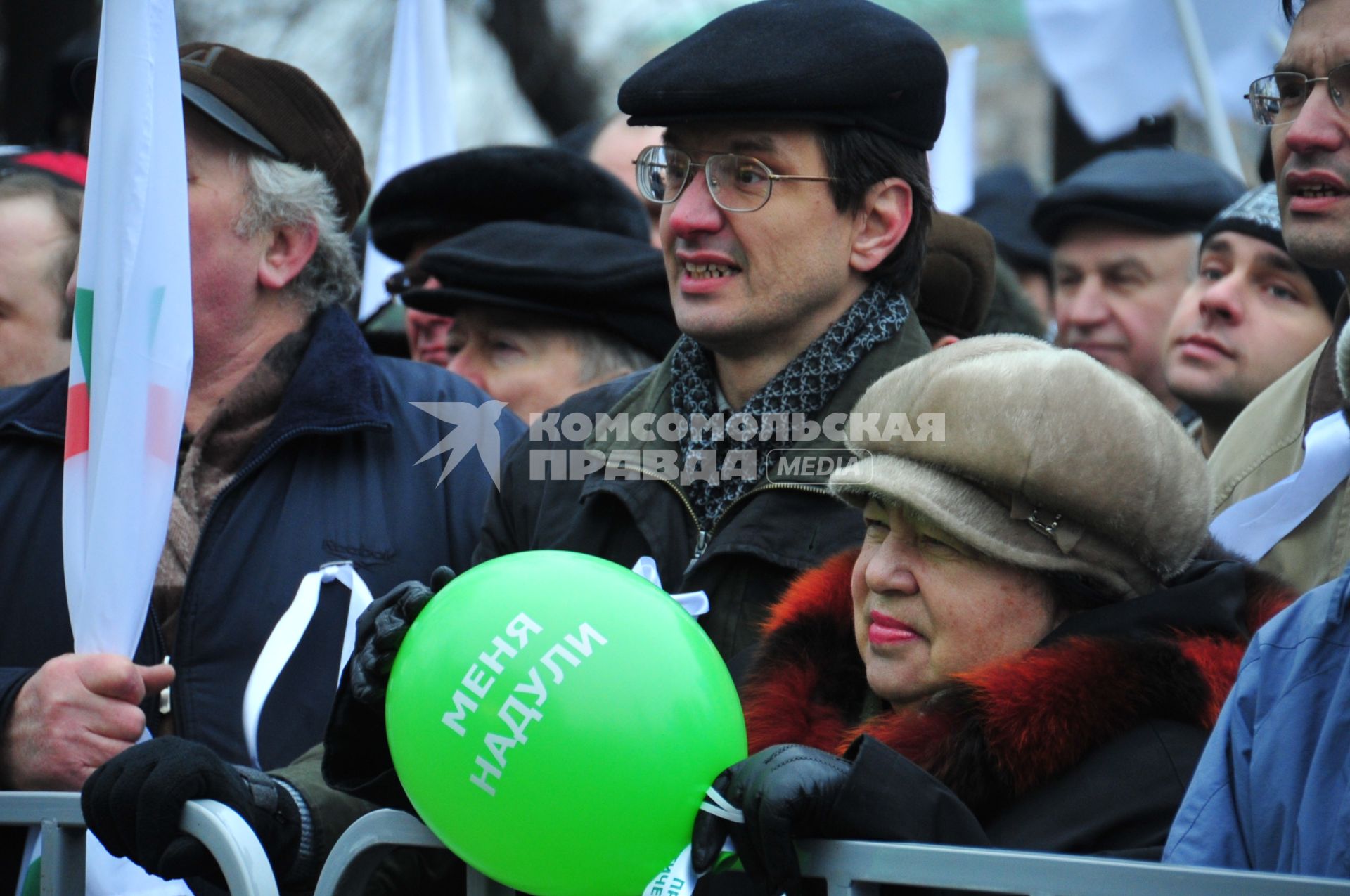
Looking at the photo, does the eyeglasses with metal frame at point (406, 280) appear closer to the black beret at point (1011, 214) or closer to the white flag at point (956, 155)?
the white flag at point (956, 155)

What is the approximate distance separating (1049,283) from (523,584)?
5873mm

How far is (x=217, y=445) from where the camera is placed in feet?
11.8

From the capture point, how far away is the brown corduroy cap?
370 centimetres

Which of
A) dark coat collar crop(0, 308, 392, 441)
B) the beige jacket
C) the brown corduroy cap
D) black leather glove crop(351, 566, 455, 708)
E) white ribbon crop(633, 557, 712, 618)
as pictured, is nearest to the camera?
black leather glove crop(351, 566, 455, 708)

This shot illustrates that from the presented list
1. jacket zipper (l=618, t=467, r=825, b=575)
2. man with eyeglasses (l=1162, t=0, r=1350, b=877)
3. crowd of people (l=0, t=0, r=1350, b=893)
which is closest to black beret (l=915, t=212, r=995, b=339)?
crowd of people (l=0, t=0, r=1350, b=893)

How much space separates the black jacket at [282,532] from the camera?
132 inches

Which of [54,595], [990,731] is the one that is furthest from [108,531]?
[990,731]

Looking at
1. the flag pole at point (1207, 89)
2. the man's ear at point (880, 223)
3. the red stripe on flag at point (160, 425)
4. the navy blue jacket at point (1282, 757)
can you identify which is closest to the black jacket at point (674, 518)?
the man's ear at point (880, 223)

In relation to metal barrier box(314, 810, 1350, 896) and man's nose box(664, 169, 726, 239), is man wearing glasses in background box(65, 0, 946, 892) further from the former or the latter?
metal barrier box(314, 810, 1350, 896)

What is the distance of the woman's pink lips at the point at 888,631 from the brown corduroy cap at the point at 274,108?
196cm

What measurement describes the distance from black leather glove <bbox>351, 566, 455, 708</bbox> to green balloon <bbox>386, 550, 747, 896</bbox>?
0.43ft

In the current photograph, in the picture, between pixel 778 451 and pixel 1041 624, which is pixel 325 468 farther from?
pixel 1041 624

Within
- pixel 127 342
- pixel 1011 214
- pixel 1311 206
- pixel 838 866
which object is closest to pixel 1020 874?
pixel 838 866

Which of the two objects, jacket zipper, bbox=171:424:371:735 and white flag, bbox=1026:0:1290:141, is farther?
white flag, bbox=1026:0:1290:141
